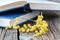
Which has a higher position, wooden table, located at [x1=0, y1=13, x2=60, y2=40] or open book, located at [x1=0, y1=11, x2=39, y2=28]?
open book, located at [x1=0, y1=11, x2=39, y2=28]

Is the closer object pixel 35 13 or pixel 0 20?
pixel 0 20

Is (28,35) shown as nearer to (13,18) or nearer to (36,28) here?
(36,28)

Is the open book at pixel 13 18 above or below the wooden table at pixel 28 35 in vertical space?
above

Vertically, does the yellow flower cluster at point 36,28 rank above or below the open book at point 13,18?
below

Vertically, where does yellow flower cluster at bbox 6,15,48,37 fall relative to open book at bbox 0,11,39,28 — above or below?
below

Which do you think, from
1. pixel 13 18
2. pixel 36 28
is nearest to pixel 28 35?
pixel 36 28

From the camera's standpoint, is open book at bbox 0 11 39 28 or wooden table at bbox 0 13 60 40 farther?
open book at bbox 0 11 39 28

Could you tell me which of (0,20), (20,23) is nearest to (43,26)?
(20,23)

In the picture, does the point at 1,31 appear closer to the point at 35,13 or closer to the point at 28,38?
the point at 28,38

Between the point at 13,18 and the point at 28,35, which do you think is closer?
the point at 28,35

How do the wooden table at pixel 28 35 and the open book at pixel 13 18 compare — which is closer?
the wooden table at pixel 28 35

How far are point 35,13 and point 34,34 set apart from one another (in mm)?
337

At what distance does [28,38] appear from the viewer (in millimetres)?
1017

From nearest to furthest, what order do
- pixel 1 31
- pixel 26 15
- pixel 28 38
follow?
1. pixel 28 38
2. pixel 1 31
3. pixel 26 15
